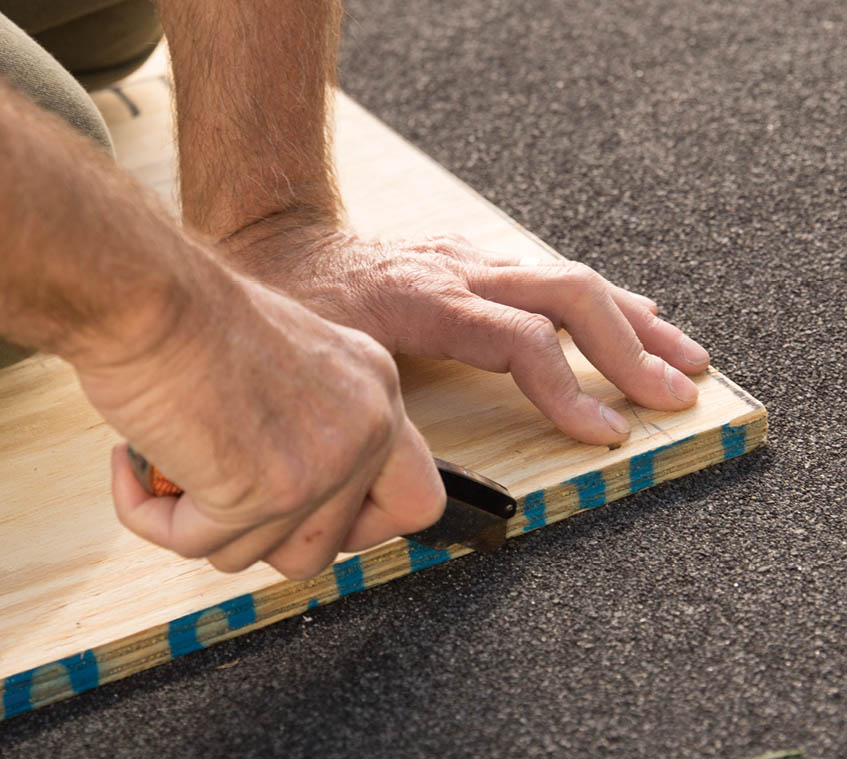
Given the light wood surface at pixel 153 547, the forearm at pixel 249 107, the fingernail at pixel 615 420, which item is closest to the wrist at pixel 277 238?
the forearm at pixel 249 107

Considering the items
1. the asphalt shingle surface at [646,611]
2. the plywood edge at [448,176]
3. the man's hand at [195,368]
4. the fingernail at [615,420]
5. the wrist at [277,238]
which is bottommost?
the asphalt shingle surface at [646,611]

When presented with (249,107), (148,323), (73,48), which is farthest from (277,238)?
(73,48)

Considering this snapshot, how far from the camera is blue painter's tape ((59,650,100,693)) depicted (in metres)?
0.79

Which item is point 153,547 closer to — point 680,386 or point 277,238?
point 277,238

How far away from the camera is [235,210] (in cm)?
108

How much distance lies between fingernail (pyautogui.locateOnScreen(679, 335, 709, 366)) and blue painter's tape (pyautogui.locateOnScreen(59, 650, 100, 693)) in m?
0.58

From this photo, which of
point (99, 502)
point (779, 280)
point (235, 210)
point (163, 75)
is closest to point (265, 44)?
point (235, 210)

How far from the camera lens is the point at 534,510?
90cm

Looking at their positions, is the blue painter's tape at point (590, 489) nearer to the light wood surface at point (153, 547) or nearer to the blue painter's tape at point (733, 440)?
the light wood surface at point (153, 547)

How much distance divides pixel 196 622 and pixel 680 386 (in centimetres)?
46

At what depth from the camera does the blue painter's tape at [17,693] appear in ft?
2.56

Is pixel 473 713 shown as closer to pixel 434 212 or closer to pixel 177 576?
pixel 177 576

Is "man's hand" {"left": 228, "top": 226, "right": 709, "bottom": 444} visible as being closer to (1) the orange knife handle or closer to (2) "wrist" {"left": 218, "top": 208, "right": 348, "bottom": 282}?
(2) "wrist" {"left": 218, "top": 208, "right": 348, "bottom": 282}

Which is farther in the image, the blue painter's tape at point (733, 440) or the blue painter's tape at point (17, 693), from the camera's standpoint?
the blue painter's tape at point (733, 440)
